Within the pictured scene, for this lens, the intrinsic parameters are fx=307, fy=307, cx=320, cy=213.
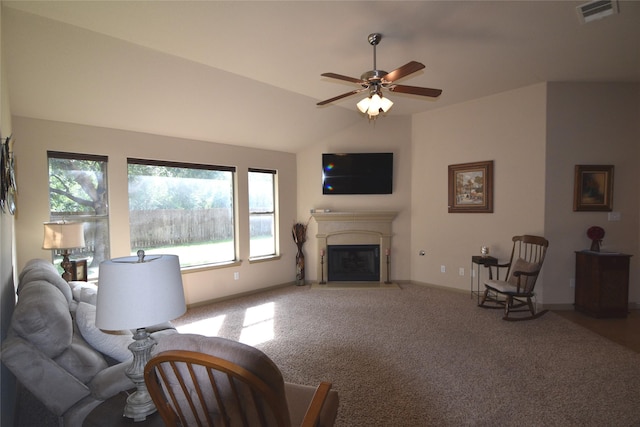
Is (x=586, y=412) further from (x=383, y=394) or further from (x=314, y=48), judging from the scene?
(x=314, y=48)

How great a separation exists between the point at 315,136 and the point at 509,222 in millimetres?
3354

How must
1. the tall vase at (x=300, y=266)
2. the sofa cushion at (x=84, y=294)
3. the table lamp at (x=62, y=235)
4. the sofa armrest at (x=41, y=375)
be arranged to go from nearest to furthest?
the sofa armrest at (x=41, y=375)
the sofa cushion at (x=84, y=294)
the table lamp at (x=62, y=235)
the tall vase at (x=300, y=266)

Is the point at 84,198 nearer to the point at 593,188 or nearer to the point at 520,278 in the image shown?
the point at 520,278

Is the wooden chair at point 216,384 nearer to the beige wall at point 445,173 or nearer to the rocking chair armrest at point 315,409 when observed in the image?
the rocking chair armrest at point 315,409

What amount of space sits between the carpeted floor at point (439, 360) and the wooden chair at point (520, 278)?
0.96 ft

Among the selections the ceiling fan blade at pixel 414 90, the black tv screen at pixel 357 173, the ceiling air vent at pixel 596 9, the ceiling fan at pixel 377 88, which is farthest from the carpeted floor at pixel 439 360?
the ceiling air vent at pixel 596 9

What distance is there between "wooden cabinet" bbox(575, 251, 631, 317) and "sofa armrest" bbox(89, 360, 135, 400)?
494 centimetres

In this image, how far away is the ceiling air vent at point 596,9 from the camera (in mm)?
2352

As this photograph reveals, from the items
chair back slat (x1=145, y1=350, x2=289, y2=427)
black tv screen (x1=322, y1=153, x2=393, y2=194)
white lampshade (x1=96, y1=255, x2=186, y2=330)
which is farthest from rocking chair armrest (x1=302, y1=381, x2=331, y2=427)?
black tv screen (x1=322, y1=153, x2=393, y2=194)

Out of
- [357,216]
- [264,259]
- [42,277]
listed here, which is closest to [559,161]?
[357,216]

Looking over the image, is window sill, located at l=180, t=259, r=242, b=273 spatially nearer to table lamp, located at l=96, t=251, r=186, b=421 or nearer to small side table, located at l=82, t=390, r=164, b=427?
small side table, located at l=82, t=390, r=164, b=427

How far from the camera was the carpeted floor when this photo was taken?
2.15 m

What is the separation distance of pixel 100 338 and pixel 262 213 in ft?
11.8

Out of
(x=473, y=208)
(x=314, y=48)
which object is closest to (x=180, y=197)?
(x=314, y=48)
